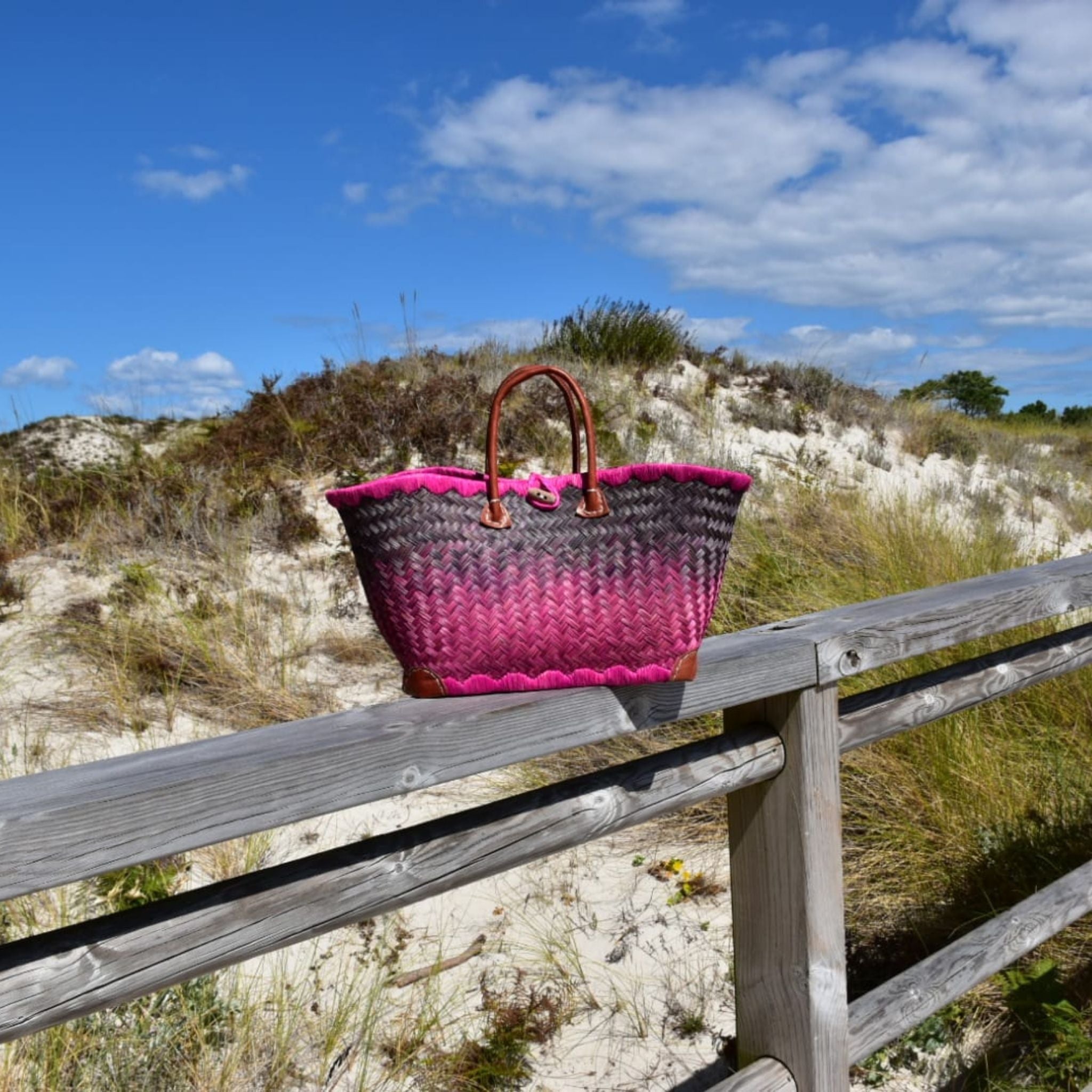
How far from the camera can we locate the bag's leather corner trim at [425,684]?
1530mm

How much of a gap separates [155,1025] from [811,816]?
1931 mm

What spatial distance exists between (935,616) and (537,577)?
108 cm

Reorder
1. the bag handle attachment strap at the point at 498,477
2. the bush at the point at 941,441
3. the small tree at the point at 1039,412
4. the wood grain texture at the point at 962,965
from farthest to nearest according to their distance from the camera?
the small tree at the point at 1039,412
the bush at the point at 941,441
the wood grain texture at the point at 962,965
the bag handle attachment strap at the point at 498,477

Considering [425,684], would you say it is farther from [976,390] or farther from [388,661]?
[976,390]

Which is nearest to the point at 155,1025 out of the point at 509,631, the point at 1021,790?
the point at 509,631

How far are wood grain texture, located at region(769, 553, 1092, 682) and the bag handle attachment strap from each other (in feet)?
2.17

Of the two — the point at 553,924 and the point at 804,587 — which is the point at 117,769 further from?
the point at 804,587

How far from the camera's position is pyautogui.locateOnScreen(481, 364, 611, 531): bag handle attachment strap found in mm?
1418

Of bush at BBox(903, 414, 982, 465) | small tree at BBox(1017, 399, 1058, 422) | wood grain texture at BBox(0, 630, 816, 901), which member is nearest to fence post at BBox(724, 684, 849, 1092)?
wood grain texture at BBox(0, 630, 816, 901)

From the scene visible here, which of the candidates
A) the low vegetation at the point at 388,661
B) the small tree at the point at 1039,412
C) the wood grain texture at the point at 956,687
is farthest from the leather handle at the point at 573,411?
the small tree at the point at 1039,412

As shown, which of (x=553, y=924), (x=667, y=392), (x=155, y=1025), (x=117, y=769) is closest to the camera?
(x=117, y=769)

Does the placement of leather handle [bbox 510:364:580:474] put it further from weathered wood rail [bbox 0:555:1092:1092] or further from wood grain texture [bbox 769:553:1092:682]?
wood grain texture [bbox 769:553:1092:682]

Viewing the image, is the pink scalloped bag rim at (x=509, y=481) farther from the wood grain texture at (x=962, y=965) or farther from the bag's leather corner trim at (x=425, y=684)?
the wood grain texture at (x=962, y=965)

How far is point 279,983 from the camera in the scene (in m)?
2.96
